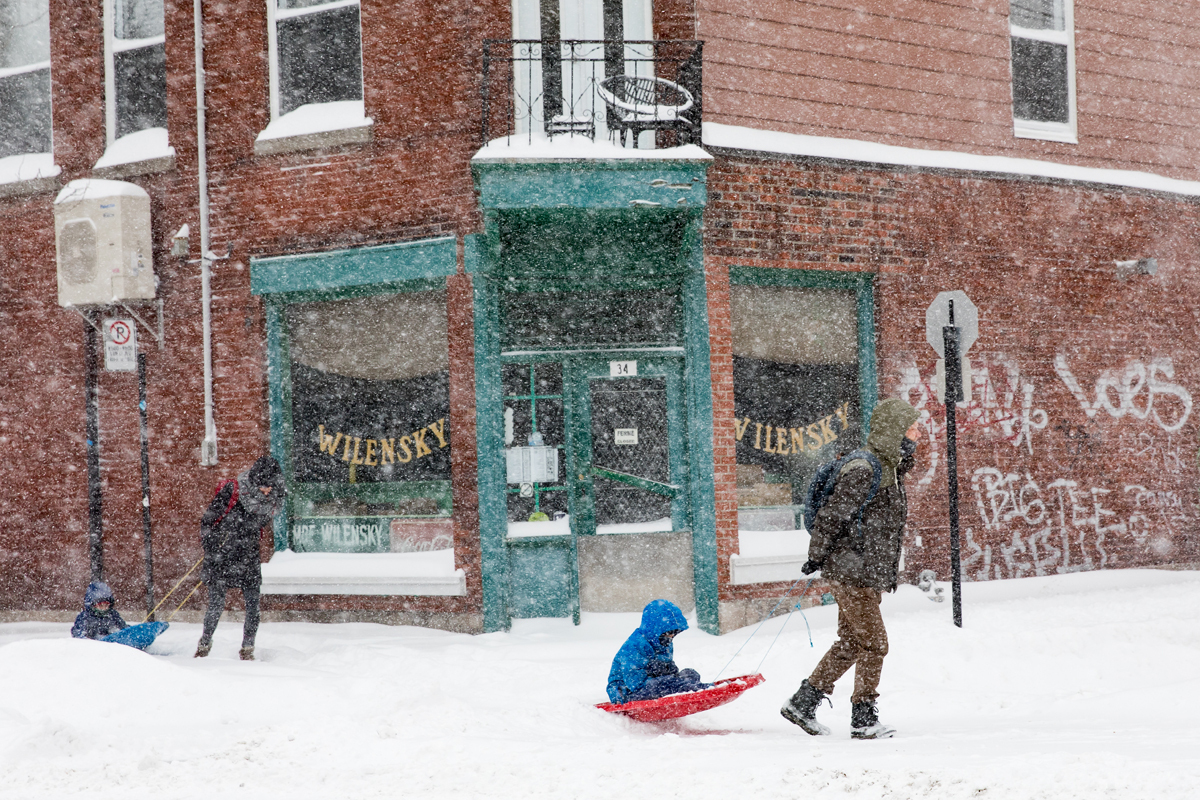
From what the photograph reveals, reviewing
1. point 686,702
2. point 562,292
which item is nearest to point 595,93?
point 562,292

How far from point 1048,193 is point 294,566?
8.40 metres

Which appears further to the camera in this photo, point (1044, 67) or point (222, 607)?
point (1044, 67)

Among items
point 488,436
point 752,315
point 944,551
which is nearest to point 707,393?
point 752,315

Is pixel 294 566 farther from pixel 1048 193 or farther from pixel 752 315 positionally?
pixel 1048 193

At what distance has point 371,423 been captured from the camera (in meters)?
8.96

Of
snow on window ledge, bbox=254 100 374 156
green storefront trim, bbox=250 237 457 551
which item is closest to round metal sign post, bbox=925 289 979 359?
green storefront trim, bbox=250 237 457 551

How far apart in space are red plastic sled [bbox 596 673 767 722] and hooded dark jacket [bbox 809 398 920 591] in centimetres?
79

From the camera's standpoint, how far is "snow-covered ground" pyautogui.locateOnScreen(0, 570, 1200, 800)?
13.9 feet

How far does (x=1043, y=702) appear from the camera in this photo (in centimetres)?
618

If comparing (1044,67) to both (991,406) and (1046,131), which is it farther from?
(991,406)

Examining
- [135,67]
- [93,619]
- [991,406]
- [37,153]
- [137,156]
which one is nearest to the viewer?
[93,619]

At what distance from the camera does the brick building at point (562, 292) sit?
27.9 feet

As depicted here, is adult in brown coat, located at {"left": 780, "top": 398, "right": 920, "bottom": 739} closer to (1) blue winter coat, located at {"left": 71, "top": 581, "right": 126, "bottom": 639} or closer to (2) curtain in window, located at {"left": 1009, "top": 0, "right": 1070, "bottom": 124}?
(1) blue winter coat, located at {"left": 71, "top": 581, "right": 126, "bottom": 639}

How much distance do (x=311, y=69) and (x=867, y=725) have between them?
24.9 feet
